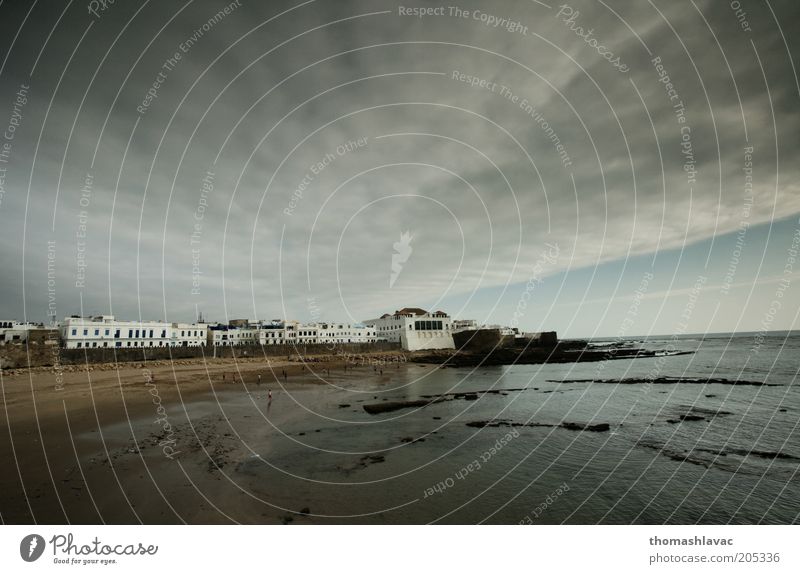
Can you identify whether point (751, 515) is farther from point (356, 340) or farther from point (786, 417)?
point (356, 340)

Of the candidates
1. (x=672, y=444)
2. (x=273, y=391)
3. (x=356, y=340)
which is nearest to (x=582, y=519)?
(x=672, y=444)

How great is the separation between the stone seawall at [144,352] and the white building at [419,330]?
11.3 feet

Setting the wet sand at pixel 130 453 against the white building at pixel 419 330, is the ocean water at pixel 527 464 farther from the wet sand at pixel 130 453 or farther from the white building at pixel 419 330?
the white building at pixel 419 330

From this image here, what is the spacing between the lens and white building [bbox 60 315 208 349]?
54.9 metres

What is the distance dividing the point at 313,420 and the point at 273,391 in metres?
12.2

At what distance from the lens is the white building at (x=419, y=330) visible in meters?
82.0

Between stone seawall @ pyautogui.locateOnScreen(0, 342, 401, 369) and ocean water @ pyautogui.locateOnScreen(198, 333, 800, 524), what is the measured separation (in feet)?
124

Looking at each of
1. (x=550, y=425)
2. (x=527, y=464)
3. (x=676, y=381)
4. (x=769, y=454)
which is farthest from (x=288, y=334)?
(x=769, y=454)

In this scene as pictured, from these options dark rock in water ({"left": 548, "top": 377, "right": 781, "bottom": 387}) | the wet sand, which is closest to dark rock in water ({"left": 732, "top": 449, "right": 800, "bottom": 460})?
the wet sand

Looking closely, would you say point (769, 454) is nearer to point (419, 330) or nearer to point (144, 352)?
point (144, 352)

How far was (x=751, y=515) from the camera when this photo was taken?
8.77 metres

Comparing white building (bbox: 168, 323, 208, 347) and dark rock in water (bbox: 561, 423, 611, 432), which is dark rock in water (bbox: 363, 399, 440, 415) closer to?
dark rock in water (bbox: 561, 423, 611, 432)

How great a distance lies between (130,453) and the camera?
1151cm

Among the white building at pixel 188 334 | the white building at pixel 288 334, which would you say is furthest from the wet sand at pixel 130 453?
the white building at pixel 288 334
